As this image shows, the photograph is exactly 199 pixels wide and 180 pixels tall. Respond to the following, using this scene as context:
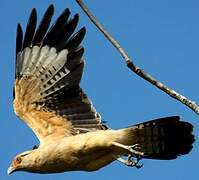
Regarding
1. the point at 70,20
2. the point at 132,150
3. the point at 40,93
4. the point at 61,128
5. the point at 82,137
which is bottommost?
the point at 132,150

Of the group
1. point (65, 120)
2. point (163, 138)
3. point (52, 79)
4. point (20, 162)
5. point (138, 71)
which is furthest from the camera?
point (52, 79)

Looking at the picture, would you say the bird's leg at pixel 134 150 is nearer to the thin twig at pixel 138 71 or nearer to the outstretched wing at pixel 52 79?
the outstretched wing at pixel 52 79

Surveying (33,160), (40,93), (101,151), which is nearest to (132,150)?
(101,151)

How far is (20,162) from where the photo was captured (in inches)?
357

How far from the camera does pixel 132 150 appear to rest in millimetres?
7680

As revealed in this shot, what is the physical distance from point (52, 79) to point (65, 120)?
90cm

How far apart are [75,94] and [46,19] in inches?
52.2

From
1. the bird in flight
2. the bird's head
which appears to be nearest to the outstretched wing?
the bird in flight

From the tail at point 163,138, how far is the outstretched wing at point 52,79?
1891 millimetres

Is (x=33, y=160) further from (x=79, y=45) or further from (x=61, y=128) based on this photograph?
(x=79, y=45)

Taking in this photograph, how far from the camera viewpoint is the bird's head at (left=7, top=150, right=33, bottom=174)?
891 cm

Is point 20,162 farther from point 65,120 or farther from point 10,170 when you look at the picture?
point 65,120

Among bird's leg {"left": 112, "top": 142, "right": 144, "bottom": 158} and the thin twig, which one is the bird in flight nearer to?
bird's leg {"left": 112, "top": 142, "right": 144, "bottom": 158}

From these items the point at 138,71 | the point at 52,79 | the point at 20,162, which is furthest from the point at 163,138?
the point at 52,79
